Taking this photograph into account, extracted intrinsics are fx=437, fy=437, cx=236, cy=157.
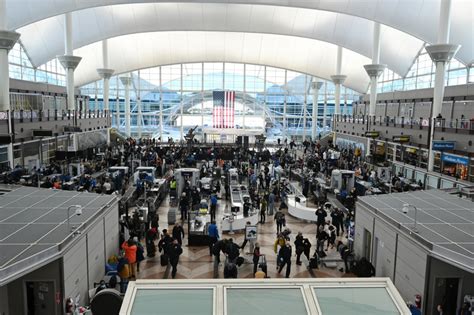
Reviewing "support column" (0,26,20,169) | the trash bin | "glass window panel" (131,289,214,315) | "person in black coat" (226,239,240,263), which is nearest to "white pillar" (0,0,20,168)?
"support column" (0,26,20,169)

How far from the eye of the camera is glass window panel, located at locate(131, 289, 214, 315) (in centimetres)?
334

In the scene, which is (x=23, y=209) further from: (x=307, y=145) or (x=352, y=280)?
(x=307, y=145)

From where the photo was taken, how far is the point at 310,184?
72.3ft

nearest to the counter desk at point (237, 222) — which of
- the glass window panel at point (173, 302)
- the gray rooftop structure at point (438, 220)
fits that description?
the gray rooftop structure at point (438, 220)

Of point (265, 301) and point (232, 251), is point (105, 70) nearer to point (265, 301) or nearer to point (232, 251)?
point (232, 251)

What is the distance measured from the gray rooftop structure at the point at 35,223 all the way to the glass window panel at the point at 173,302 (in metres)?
4.05

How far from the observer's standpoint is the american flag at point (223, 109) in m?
42.3

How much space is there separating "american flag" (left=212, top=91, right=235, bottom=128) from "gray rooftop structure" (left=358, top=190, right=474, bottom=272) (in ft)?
98.0

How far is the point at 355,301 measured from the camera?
353 centimetres

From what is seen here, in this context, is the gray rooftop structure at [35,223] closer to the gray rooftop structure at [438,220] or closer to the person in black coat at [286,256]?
the person in black coat at [286,256]

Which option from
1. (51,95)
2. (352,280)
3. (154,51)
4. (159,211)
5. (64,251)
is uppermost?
(154,51)

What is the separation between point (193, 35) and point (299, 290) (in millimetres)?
43800

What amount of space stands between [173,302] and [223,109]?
39.6 m

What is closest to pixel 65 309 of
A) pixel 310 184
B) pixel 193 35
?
pixel 310 184
